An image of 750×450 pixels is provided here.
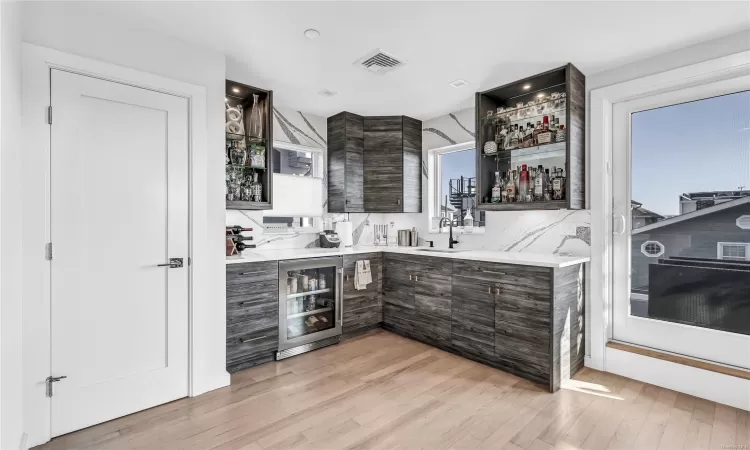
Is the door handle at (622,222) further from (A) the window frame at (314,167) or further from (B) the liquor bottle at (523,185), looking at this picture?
(A) the window frame at (314,167)

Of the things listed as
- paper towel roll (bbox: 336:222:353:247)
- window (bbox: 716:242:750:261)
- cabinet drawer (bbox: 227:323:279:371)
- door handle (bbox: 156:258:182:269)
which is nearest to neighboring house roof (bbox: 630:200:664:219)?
window (bbox: 716:242:750:261)

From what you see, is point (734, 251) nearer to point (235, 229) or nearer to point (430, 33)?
point (430, 33)

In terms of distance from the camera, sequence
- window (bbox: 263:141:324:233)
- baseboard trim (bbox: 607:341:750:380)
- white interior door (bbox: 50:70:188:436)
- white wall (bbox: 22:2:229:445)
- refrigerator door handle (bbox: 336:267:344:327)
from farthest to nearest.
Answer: window (bbox: 263:141:324:233) → refrigerator door handle (bbox: 336:267:344:327) → baseboard trim (bbox: 607:341:750:380) → white wall (bbox: 22:2:229:445) → white interior door (bbox: 50:70:188:436)

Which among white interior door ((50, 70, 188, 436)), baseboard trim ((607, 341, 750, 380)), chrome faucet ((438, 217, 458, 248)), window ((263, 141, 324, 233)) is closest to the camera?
white interior door ((50, 70, 188, 436))

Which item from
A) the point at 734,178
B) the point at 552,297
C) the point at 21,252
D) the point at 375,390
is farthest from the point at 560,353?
the point at 21,252

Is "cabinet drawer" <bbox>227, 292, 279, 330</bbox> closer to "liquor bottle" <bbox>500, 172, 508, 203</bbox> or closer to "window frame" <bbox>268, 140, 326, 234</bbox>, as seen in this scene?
"window frame" <bbox>268, 140, 326, 234</bbox>

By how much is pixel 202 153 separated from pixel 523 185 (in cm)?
267

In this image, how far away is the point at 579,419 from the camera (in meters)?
2.21

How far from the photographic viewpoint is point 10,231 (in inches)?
65.4

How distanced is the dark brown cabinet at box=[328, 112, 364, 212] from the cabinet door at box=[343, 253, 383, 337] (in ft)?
2.19

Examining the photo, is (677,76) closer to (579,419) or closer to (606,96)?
(606,96)

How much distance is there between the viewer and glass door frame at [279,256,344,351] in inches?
123

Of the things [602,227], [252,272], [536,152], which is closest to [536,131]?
[536,152]

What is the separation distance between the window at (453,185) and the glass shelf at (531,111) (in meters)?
0.59
